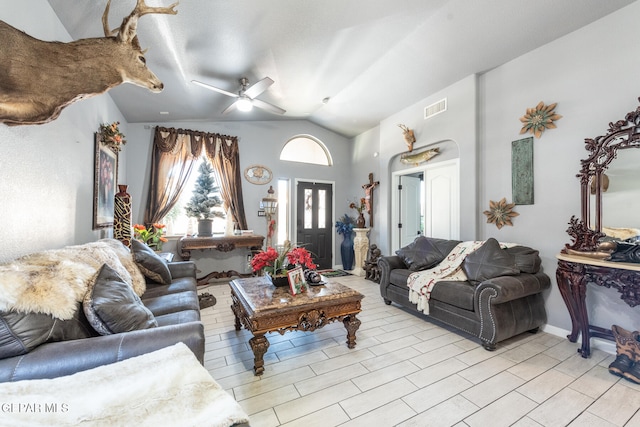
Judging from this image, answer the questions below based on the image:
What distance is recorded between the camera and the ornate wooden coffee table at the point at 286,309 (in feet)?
6.70

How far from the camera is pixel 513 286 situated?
243cm

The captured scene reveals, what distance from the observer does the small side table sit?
5.42m

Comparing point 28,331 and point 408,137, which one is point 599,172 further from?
point 28,331

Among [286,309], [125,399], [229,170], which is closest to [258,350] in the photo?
[286,309]

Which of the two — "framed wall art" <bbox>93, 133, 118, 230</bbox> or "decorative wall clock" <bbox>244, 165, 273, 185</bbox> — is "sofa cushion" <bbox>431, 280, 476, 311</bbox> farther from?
"framed wall art" <bbox>93, 133, 118, 230</bbox>

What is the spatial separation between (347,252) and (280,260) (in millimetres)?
3367

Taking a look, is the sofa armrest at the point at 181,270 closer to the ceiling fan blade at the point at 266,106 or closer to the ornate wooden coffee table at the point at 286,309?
the ornate wooden coffee table at the point at 286,309

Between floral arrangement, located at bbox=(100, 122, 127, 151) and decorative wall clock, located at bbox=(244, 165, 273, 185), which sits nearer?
floral arrangement, located at bbox=(100, 122, 127, 151)

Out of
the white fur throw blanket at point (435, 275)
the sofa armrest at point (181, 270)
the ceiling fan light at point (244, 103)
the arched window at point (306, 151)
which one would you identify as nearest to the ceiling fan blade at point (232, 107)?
the ceiling fan light at point (244, 103)

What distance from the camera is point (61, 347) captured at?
1.17 metres

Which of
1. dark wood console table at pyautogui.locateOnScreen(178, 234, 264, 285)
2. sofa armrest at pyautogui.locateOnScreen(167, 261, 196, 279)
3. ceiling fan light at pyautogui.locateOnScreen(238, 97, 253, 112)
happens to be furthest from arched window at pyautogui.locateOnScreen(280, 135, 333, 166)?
sofa armrest at pyautogui.locateOnScreen(167, 261, 196, 279)

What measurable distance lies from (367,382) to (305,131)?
4976mm

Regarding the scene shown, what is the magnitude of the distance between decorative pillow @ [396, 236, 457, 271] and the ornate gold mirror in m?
1.31

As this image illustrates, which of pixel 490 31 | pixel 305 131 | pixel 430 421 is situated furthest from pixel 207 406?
pixel 305 131
